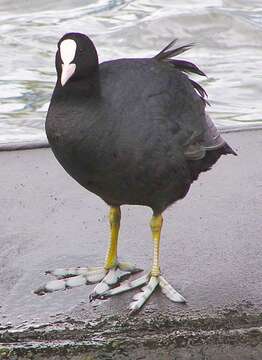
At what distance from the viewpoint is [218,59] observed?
9383mm

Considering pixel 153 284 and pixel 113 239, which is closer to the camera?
pixel 153 284

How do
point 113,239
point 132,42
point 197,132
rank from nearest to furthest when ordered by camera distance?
point 197,132 < point 113,239 < point 132,42

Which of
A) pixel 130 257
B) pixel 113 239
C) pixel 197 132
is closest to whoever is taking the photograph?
pixel 197 132

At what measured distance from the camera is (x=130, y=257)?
4445mm

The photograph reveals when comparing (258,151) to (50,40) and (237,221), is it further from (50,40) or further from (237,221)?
(50,40)

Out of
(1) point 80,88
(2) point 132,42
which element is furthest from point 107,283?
(2) point 132,42

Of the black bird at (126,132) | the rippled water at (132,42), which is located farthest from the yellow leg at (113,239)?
the rippled water at (132,42)

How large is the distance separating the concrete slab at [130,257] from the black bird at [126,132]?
0.13 metres

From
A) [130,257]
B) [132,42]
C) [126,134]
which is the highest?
[126,134]

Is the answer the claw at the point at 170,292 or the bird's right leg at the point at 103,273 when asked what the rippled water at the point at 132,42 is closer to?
the bird's right leg at the point at 103,273

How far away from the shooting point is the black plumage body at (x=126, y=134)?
3768 millimetres

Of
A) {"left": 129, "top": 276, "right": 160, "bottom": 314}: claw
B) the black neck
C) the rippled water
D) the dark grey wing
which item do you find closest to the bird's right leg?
{"left": 129, "top": 276, "right": 160, "bottom": 314}: claw

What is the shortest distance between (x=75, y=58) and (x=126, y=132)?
0.36 m

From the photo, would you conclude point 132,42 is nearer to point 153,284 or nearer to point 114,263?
point 114,263
